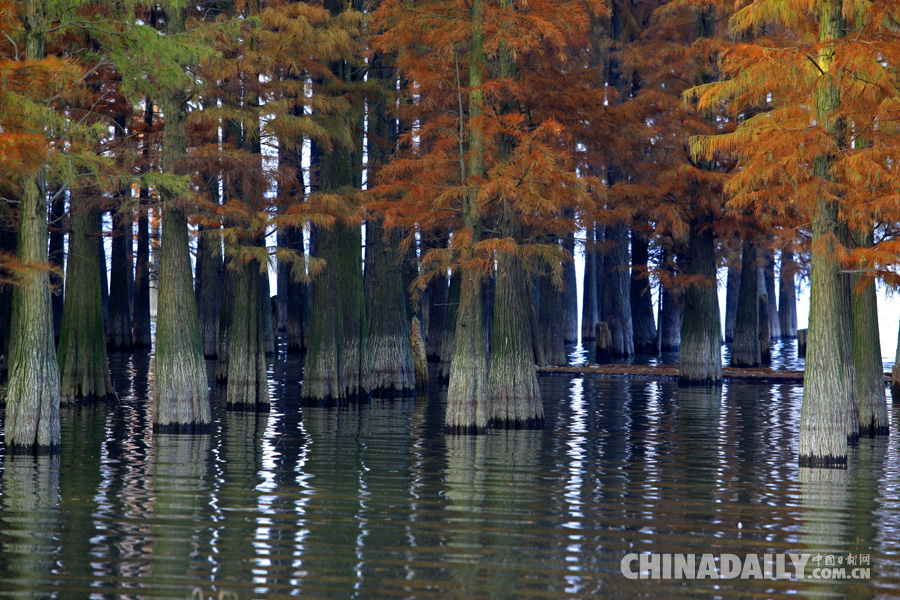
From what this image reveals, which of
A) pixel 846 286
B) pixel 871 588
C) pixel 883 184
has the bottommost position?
pixel 871 588

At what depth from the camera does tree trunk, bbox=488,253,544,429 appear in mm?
19703

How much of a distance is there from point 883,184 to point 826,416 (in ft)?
12.2

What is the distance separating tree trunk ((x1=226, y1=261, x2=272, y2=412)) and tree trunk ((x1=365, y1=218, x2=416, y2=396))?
3.88m

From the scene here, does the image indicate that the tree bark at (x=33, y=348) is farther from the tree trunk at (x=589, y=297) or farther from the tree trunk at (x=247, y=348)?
the tree trunk at (x=589, y=297)

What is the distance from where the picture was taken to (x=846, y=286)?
17641mm

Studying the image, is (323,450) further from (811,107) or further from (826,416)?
(811,107)

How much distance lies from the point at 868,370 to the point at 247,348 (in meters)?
13.0

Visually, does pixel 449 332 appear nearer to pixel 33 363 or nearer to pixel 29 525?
pixel 33 363

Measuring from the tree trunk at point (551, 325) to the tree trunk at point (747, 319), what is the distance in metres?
6.35

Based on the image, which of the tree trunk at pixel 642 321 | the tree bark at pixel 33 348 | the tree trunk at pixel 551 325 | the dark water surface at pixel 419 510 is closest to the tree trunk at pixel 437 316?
the tree trunk at pixel 551 325

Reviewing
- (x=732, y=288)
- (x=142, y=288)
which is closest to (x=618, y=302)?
(x=732, y=288)

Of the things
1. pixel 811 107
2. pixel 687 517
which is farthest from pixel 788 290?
pixel 687 517

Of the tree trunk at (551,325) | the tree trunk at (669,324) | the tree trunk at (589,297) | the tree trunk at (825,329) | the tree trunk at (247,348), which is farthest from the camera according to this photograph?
the tree trunk at (589,297)

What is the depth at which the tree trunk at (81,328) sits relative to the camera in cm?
2234
